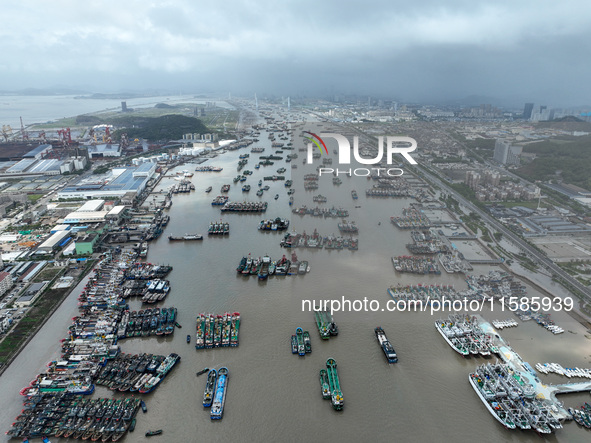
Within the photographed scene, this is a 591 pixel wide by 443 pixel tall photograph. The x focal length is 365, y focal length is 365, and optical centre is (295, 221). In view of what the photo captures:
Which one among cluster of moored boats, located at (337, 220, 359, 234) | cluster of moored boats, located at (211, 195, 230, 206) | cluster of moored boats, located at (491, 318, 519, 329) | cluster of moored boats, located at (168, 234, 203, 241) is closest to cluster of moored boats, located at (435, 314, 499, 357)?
cluster of moored boats, located at (491, 318, 519, 329)

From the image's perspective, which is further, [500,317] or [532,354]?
[500,317]

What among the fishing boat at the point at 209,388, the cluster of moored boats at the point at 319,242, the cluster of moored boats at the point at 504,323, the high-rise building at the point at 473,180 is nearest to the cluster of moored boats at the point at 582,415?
the cluster of moored boats at the point at 504,323

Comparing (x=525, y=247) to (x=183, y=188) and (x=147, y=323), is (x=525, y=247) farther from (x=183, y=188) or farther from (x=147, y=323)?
(x=183, y=188)

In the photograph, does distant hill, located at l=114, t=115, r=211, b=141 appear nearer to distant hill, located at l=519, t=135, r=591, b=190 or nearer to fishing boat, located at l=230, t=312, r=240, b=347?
distant hill, located at l=519, t=135, r=591, b=190

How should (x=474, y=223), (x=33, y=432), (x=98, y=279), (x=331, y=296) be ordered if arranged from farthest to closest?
(x=474, y=223) < (x=98, y=279) < (x=331, y=296) < (x=33, y=432)

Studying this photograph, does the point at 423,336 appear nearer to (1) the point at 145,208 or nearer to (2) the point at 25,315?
(2) the point at 25,315

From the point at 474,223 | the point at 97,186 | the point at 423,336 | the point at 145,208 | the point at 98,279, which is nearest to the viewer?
the point at 423,336

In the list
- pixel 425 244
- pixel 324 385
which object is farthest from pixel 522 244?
pixel 324 385

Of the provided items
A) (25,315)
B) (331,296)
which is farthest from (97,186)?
(331,296)
